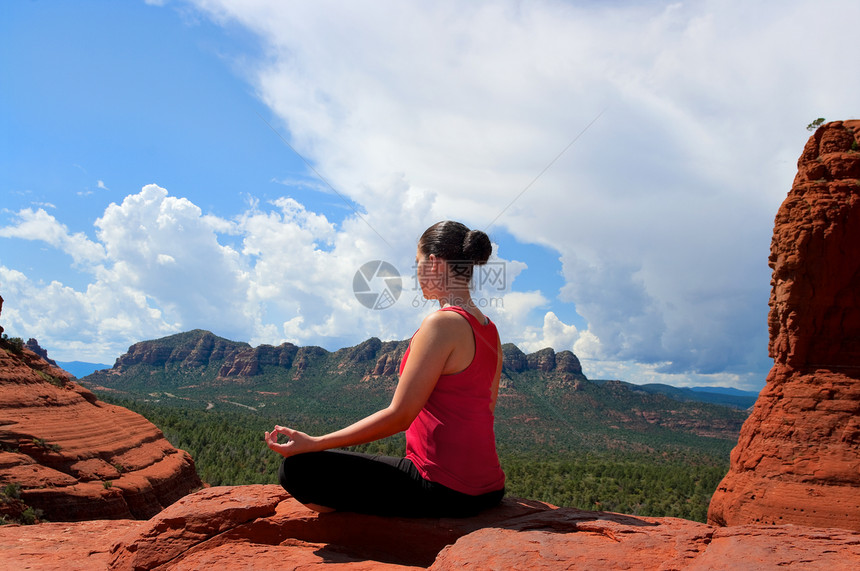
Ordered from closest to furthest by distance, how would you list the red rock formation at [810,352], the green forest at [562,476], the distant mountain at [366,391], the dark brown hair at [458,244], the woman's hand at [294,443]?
the woman's hand at [294,443] → the dark brown hair at [458,244] → the red rock formation at [810,352] → the green forest at [562,476] → the distant mountain at [366,391]

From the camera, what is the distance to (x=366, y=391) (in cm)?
8669

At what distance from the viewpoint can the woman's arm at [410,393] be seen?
2.80 m

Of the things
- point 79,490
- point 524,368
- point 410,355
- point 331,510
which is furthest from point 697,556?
point 524,368

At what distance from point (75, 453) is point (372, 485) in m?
17.7

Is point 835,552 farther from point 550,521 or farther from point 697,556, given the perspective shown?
point 550,521

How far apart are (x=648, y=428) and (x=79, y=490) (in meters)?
71.8

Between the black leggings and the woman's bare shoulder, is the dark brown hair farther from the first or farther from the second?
the black leggings

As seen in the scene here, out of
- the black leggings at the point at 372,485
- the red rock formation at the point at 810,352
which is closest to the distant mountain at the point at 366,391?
the red rock formation at the point at 810,352

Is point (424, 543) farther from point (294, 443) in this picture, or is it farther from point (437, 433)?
point (294, 443)

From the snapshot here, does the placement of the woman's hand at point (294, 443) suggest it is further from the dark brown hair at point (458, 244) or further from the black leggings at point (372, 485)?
the dark brown hair at point (458, 244)

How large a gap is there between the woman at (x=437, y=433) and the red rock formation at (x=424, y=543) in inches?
7.3

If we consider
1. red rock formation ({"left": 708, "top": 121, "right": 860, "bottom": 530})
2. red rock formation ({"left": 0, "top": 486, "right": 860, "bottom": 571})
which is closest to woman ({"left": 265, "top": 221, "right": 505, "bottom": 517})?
red rock formation ({"left": 0, "top": 486, "right": 860, "bottom": 571})

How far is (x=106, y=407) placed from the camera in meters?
22.6

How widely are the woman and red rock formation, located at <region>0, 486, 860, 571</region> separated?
0.61 feet
